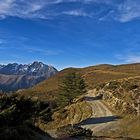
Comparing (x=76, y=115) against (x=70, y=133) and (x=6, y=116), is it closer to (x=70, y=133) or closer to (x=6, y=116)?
(x=70, y=133)

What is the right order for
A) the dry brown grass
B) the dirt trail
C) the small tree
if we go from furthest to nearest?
the small tree
the dry brown grass
the dirt trail

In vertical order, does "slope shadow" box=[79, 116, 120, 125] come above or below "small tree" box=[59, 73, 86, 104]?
below

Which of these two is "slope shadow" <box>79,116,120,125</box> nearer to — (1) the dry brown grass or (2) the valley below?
(2) the valley below

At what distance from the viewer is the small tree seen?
87188 millimetres

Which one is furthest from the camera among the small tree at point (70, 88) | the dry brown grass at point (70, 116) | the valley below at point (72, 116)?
the small tree at point (70, 88)

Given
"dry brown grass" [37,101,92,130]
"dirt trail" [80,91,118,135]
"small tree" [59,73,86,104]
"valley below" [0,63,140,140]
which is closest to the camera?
"valley below" [0,63,140,140]

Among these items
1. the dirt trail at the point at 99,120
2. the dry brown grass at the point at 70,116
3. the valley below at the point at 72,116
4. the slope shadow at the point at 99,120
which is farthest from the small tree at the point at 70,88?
the slope shadow at the point at 99,120

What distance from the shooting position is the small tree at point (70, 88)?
87.2 meters

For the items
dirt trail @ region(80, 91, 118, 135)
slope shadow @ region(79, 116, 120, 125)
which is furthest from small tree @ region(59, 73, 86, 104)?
slope shadow @ region(79, 116, 120, 125)

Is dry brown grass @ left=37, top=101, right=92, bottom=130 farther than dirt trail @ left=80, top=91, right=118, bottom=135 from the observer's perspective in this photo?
Yes

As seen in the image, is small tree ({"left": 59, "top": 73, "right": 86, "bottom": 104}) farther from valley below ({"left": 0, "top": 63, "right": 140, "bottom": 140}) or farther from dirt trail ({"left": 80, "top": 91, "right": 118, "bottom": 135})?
dirt trail ({"left": 80, "top": 91, "right": 118, "bottom": 135})

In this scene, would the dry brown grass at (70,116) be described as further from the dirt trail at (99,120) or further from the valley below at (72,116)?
the dirt trail at (99,120)

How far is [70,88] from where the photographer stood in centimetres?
8944

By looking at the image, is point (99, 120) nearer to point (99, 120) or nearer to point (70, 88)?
point (99, 120)
